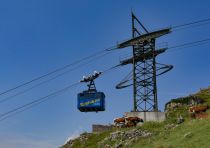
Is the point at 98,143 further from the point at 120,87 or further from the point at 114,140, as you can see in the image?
the point at 120,87

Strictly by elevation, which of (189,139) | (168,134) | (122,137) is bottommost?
(189,139)

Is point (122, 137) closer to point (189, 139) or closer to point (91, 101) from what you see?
point (91, 101)

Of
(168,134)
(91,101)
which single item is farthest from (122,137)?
(91,101)

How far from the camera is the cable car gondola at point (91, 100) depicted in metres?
77.2

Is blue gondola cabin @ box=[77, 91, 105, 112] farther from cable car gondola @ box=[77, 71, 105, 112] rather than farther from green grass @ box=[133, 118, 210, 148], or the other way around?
green grass @ box=[133, 118, 210, 148]

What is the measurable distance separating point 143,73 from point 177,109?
358 inches

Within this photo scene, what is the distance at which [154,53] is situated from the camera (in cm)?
8050

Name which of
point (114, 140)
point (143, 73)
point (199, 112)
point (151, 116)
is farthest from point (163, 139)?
point (143, 73)

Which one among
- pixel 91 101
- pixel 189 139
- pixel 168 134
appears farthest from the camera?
pixel 91 101

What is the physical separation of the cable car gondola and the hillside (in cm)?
531

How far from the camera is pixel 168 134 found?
51.7m

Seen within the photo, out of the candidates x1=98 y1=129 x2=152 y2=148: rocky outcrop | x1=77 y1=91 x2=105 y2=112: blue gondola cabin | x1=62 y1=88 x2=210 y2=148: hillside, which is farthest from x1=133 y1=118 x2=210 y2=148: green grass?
x1=77 y1=91 x2=105 y2=112: blue gondola cabin

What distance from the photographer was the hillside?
43.7m

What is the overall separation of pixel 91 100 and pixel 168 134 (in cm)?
2790
